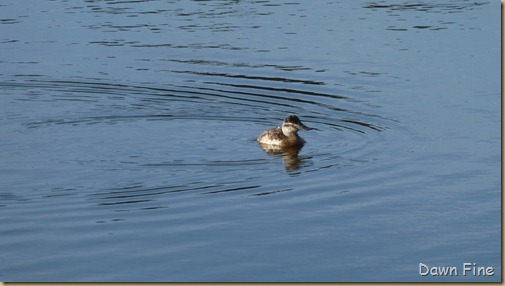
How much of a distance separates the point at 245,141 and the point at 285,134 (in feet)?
2.08

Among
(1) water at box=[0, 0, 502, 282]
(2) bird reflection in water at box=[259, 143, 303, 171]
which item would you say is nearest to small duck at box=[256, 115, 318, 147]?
(2) bird reflection in water at box=[259, 143, 303, 171]

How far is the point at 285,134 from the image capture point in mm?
18359

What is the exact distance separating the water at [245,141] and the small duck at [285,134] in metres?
0.29

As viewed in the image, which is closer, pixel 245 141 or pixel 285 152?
pixel 285 152

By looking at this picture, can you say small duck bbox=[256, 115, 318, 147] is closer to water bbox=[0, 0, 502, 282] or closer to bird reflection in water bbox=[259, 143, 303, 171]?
bird reflection in water bbox=[259, 143, 303, 171]

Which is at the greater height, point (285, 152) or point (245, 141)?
point (245, 141)

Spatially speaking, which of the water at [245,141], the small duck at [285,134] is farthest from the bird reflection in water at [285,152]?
the water at [245,141]

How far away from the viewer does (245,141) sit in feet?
60.6

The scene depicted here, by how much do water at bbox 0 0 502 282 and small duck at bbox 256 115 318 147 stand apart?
290 millimetres

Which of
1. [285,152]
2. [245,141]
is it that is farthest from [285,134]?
[245,141]

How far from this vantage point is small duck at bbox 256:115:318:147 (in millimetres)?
18250

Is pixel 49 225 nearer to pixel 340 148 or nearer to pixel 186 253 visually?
pixel 186 253

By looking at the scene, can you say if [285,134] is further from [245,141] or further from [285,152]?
[245,141]

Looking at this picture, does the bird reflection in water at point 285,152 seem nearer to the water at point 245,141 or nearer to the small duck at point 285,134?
the small duck at point 285,134
